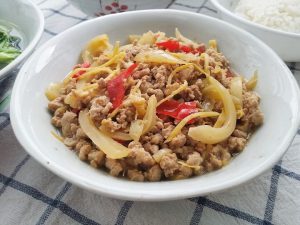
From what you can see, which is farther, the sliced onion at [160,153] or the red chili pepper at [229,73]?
the red chili pepper at [229,73]

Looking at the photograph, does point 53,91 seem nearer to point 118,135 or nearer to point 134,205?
point 118,135

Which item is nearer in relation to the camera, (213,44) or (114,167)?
(114,167)

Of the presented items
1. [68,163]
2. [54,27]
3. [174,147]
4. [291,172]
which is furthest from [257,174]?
[54,27]

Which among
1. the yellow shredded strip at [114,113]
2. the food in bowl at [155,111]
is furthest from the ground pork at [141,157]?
the yellow shredded strip at [114,113]

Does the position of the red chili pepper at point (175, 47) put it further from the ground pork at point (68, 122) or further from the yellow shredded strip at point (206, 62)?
the ground pork at point (68, 122)

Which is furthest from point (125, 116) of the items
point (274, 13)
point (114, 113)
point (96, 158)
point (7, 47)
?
point (274, 13)

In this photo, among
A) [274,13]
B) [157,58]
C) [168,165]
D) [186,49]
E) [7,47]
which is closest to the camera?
[168,165]
